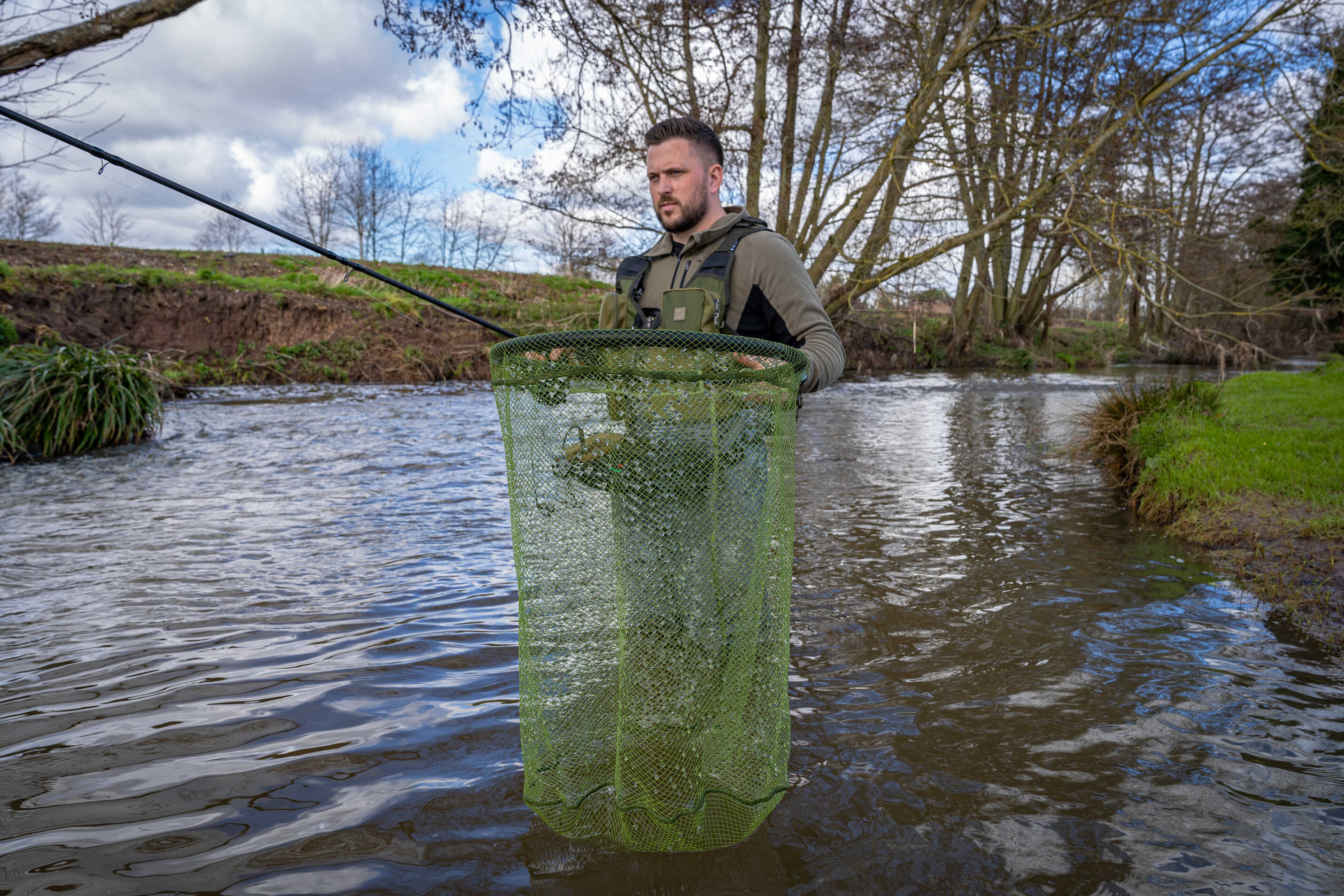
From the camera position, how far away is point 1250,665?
3.58 metres

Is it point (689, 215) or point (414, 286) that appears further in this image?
point (414, 286)

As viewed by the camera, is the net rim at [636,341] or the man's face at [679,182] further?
the man's face at [679,182]

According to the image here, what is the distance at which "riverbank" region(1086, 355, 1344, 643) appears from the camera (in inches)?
180

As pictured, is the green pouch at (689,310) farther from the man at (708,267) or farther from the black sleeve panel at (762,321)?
the black sleeve panel at (762,321)

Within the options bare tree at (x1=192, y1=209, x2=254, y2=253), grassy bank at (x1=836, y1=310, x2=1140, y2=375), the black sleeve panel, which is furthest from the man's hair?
bare tree at (x1=192, y1=209, x2=254, y2=253)

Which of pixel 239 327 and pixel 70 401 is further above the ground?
pixel 239 327

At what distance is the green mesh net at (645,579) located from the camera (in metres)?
2.14

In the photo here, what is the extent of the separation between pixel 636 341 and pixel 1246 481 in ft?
20.1

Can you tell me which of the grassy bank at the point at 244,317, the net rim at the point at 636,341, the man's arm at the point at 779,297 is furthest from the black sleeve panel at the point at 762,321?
the grassy bank at the point at 244,317

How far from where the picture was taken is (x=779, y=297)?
2.98 metres

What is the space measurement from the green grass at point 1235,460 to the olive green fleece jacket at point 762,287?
4374 mm

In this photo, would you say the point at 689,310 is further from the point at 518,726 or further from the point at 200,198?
the point at 200,198

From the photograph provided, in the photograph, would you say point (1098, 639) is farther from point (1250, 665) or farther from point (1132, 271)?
point (1132, 271)

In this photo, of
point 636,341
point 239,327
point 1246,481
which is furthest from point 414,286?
point 636,341
